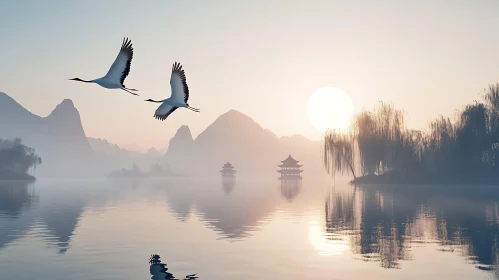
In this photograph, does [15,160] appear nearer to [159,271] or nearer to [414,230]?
[414,230]

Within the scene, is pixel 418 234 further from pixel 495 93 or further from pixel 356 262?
pixel 495 93

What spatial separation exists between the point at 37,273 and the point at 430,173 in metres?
53.2

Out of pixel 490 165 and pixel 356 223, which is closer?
pixel 356 223

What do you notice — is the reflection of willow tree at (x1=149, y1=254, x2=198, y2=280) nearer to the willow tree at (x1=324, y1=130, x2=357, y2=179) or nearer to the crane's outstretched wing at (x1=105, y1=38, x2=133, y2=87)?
the crane's outstretched wing at (x1=105, y1=38, x2=133, y2=87)

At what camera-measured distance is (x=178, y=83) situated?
10750mm

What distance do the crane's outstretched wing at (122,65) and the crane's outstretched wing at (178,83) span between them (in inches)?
51.7

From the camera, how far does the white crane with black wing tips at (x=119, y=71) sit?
→ 31.0 feet

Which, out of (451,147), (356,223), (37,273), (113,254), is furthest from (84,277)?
(451,147)

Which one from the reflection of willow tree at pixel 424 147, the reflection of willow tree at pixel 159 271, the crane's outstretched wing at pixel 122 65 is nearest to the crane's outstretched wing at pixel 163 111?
the crane's outstretched wing at pixel 122 65

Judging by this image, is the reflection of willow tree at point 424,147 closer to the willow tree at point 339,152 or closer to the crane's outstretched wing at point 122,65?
the willow tree at point 339,152

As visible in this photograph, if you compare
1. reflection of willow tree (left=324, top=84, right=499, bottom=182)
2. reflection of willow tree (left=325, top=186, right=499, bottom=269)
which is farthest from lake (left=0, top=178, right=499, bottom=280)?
reflection of willow tree (left=324, top=84, right=499, bottom=182)

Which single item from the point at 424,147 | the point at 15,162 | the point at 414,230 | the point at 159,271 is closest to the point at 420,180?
the point at 424,147

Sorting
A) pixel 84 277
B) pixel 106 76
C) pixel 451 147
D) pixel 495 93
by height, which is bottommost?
pixel 84 277

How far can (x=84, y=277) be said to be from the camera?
918cm
